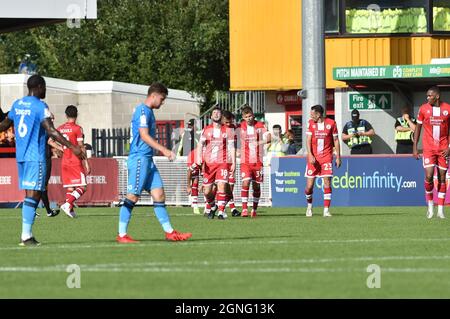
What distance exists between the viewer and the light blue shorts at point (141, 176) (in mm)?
16656

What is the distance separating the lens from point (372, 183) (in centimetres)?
3056

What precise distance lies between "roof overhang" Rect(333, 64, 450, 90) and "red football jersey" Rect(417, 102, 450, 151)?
1218 cm

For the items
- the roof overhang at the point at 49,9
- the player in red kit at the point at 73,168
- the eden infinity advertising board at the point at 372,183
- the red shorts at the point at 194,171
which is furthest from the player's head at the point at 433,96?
the roof overhang at the point at 49,9

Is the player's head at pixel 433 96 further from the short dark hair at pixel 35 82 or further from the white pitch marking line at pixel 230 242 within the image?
the short dark hair at pixel 35 82

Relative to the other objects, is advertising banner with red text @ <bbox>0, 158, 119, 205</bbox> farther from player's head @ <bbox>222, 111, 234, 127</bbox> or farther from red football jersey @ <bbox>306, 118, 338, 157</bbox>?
red football jersey @ <bbox>306, 118, 338, 157</bbox>

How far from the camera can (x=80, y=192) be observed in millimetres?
26484

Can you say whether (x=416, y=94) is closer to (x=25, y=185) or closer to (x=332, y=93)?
(x=332, y=93)

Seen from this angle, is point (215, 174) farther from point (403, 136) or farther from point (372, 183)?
point (403, 136)

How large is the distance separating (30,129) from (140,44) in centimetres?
5450

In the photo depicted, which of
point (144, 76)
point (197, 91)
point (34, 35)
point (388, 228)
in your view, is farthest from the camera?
point (34, 35)

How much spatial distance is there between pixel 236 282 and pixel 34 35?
6938 cm

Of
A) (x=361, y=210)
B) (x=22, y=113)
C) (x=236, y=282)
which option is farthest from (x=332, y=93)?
(x=236, y=282)

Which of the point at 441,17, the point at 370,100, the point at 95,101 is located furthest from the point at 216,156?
the point at 95,101

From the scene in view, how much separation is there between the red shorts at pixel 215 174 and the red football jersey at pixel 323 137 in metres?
1.74
